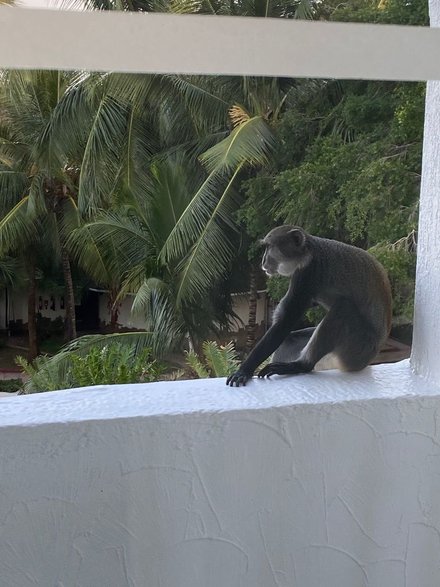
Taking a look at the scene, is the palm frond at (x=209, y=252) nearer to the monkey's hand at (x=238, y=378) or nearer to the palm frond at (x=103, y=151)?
the palm frond at (x=103, y=151)

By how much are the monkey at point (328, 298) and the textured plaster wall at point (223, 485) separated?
9.6 inches

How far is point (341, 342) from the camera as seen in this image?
164cm

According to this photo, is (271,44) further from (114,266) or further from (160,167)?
(114,266)

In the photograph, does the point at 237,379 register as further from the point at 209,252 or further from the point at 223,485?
the point at 209,252

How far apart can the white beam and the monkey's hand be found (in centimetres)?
69

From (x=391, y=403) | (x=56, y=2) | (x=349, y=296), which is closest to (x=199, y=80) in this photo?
(x=56, y=2)

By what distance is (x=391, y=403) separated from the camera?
1278mm

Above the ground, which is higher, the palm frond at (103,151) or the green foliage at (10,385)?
the palm frond at (103,151)

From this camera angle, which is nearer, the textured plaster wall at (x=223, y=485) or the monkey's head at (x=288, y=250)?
the textured plaster wall at (x=223, y=485)

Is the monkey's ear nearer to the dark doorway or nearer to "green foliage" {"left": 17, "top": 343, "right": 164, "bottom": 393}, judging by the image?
"green foliage" {"left": 17, "top": 343, "right": 164, "bottom": 393}

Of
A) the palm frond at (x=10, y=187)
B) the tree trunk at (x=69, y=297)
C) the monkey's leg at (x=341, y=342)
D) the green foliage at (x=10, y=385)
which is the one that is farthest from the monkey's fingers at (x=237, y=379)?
the palm frond at (x=10, y=187)

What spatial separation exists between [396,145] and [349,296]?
3882 millimetres

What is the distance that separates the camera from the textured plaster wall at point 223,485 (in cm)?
112

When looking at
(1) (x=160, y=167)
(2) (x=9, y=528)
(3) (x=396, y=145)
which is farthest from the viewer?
(1) (x=160, y=167)
